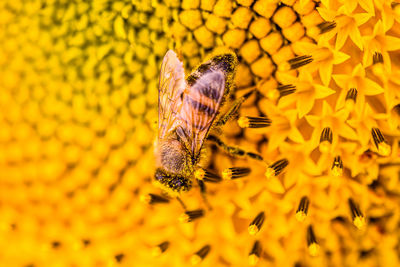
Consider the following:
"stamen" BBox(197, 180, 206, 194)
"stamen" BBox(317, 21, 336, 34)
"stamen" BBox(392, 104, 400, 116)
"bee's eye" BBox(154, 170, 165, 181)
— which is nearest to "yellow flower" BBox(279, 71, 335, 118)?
"stamen" BBox(317, 21, 336, 34)

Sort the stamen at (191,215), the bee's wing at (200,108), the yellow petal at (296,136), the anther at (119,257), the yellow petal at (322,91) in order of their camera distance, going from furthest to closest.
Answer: the anther at (119,257) < the stamen at (191,215) < the yellow petal at (296,136) < the yellow petal at (322,91) < the bee's wing at (200,108)

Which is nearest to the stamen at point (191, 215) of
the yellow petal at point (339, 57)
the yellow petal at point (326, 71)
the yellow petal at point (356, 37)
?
the yellow petal at point (326, 71)

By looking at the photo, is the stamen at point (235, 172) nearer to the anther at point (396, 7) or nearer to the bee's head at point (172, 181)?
the bee's head at point (172, 181)

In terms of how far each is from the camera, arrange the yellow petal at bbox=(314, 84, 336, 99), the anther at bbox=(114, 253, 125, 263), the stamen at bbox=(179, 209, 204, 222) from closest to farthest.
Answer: the yellow petal at bbox=(314, 84, 336, 99)
the stamen at bbox=(179, 209, 204, 222)
the anther at bbox=(114, 253, 125, 263)

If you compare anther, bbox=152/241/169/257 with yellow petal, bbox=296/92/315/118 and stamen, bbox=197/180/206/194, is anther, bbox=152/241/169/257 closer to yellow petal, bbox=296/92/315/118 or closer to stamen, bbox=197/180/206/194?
stamen, bbox=197/180/206/194

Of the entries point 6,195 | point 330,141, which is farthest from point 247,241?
point 6,195

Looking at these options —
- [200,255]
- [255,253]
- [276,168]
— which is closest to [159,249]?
[200,255]
